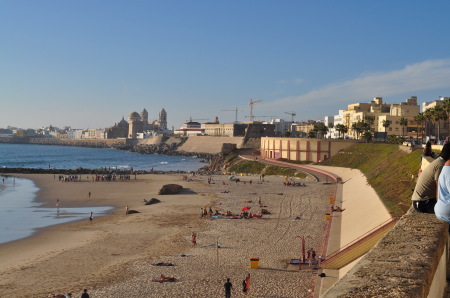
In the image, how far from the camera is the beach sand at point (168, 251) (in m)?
23.4

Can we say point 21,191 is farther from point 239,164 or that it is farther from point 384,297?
point 384,297

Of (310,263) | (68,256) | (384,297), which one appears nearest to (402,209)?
(310,263)

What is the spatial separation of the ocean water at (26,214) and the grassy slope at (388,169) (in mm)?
27483

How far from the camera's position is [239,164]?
104 meters

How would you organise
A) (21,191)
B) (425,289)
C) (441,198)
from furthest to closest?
(21,191), (441,198), (425,289)

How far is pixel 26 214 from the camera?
46.4 m

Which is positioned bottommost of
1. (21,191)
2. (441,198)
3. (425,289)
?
(21,191)

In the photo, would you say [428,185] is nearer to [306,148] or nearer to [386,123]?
[306,148]

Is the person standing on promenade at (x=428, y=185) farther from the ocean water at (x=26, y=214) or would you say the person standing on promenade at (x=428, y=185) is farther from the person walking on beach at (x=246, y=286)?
the ocean water at (x=26, y=214)

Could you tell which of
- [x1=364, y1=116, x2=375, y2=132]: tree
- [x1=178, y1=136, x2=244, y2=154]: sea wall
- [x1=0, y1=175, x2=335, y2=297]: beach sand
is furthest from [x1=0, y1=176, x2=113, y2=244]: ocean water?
[x1=178, y1=136, x2=244, y2=154]: sea wall

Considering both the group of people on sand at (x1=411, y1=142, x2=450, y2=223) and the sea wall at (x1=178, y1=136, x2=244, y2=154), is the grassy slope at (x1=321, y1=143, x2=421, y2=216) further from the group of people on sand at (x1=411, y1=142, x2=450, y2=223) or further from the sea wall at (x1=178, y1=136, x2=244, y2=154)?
the sea wall at (x1=178, y1=136, x2=244, y2=154)

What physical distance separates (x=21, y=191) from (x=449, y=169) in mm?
68404

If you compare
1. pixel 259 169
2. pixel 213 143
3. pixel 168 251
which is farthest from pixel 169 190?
pixel 213 143

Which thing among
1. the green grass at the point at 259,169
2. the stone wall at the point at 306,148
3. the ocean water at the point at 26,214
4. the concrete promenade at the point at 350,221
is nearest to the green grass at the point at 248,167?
the green grass at the point at 259,169
